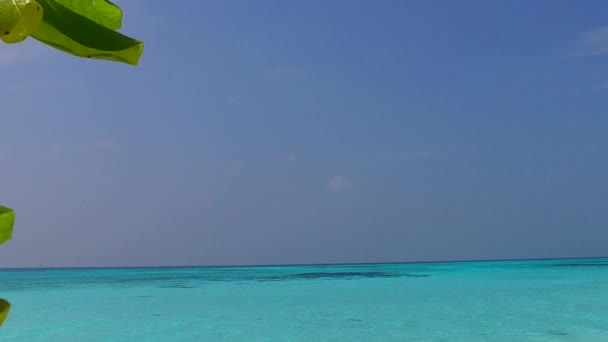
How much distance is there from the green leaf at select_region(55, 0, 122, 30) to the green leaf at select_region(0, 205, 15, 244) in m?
0.09

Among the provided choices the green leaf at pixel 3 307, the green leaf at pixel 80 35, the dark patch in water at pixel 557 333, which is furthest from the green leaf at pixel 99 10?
the dark patch in water at pixel 557 333

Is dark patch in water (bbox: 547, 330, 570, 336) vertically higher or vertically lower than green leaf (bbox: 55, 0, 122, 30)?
lower

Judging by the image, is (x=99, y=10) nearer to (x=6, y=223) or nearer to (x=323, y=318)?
(x=6, y=223)

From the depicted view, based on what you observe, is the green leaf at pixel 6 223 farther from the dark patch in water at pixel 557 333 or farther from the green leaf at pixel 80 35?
the dark patch in water at pixel 557 333

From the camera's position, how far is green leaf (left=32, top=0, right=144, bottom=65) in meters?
0.24

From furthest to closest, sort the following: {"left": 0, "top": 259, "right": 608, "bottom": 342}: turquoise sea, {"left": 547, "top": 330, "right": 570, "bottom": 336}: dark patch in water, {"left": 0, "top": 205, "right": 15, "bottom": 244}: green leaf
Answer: {"left": 0, "top": 259, "right": 608, "bottom": 342}: turquoise sea, {"left": 547, "top": 330, "right": 570, "bottom": 336}: dark patch in water, {"left": 0, "top": 205, "right": 15, "bottom": 244}: green leaf

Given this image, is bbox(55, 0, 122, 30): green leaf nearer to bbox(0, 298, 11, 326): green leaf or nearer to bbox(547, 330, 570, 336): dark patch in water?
bbox(0, 298, 11, 326): green leaf

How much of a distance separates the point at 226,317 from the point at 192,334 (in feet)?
5.99

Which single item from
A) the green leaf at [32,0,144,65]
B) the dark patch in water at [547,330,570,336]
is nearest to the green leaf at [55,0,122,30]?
the green leaf at [32,0,144,65]

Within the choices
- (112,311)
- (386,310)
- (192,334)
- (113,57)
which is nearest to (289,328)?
(192,334)

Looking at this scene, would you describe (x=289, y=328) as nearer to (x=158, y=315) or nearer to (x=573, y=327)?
(x=158, y=315)

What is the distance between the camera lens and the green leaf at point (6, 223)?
0.61ft

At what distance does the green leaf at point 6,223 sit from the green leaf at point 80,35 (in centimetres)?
7

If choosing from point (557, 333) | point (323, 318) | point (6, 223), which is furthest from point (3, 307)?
point (323, 318)
